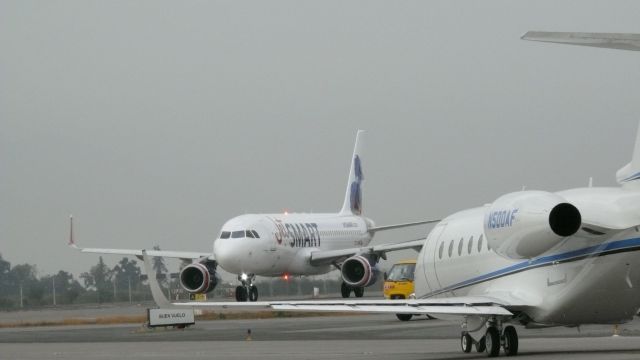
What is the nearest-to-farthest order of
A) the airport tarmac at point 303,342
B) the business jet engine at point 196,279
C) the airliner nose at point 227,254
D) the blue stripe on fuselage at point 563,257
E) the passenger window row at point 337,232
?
the blue stripe on fuselage at point 563,257, the airport tarmac at point 303,342, the airliner nose at point 227,254, the business jet engine at point 196,279, the passenger window row at point 337,232

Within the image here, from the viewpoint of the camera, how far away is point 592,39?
17.5 meters

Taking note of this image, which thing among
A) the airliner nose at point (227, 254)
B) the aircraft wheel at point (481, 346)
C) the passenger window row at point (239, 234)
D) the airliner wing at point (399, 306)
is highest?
the passenger window row at point (239, 234)

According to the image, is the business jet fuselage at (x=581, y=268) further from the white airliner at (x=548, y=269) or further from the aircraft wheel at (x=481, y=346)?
the aircraft wheel at (x=481, y=346)

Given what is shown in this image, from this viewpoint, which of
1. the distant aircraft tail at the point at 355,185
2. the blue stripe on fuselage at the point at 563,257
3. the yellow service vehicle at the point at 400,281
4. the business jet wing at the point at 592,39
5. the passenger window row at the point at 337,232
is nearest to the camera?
the business jet wing at the point at 592,39

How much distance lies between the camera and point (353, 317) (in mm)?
43875

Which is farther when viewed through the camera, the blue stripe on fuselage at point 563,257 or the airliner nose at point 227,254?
the airliner nose at point 227,254

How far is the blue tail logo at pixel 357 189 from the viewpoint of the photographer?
224 ft

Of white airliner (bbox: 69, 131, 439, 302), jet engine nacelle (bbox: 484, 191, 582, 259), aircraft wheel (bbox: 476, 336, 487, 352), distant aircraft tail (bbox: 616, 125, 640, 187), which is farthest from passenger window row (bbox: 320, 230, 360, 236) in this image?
distant aircraft tail (bbox: 616, 125, 640, 187)

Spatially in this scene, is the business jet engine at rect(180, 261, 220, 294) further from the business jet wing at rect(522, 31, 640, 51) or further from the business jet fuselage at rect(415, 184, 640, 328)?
the business jet wing at rect(522, 31, 640, 51)

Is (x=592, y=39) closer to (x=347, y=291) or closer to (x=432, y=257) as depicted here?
(x=432, y=257)

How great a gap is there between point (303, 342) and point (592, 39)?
43.3ft

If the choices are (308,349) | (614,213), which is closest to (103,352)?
(308,349)

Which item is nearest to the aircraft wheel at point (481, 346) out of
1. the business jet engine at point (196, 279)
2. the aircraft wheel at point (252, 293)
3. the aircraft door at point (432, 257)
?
the aircraft door at point (432, 257)

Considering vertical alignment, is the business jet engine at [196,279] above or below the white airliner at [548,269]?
above
